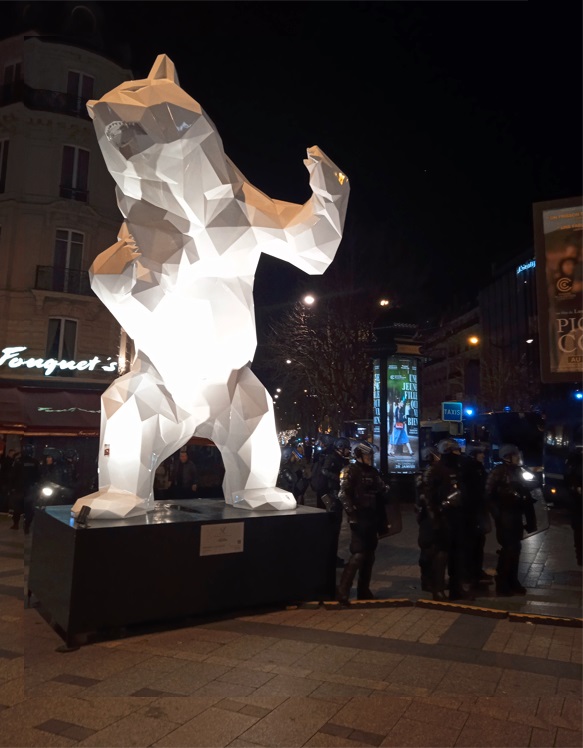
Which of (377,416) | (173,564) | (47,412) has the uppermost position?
(377,416)

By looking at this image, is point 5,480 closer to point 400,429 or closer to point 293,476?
point 293,476

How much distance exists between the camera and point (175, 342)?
16.3 feet

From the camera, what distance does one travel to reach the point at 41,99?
17.0 meters

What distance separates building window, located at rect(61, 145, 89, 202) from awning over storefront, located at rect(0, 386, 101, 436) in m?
5.87

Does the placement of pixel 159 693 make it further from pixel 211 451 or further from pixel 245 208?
pixel 211 451

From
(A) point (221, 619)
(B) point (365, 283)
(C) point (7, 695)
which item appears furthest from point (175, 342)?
(B) point (365, 283)

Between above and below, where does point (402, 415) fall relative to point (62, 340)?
below

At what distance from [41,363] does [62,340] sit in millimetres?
983

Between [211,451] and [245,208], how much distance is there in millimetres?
11392

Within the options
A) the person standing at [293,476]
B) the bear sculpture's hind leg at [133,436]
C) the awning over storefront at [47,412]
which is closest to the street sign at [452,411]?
the person standing at [293,476]

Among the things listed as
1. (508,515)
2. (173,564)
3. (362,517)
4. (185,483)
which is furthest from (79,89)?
(508,515)

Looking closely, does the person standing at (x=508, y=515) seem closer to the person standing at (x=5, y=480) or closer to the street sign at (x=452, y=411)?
the person standing at (x=5, y=480)

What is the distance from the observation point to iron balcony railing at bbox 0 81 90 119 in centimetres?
1697

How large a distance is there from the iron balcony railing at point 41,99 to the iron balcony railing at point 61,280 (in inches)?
179
